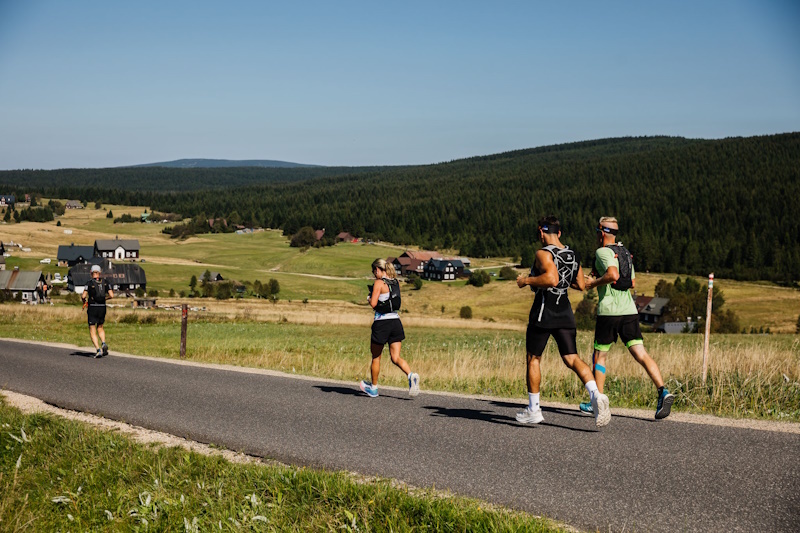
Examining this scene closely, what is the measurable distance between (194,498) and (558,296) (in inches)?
175

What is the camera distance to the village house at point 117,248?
138 metres

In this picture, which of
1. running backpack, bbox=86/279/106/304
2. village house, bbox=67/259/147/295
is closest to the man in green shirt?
running backpack, bbox=86/279/106/304

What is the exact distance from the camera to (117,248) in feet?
461

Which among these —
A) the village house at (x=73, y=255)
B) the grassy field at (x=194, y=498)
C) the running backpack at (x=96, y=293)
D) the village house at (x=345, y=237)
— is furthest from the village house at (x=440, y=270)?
the grassy field at (x=194, y=498)

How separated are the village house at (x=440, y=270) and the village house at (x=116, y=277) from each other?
4928 centimetres

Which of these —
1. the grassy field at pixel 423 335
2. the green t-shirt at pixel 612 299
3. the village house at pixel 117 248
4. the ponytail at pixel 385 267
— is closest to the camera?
the green t-shirt at pixel 612 299

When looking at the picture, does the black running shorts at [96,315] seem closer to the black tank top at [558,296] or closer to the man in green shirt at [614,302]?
the black tank top at [558,296]

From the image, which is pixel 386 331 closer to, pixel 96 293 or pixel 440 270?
pixel 96 293

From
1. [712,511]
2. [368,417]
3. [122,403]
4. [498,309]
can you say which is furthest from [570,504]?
[498,309]

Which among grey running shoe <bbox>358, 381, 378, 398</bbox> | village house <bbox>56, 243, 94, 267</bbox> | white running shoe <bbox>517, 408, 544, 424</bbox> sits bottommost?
village house <bbox>56, 243, 94, 267</bbox>

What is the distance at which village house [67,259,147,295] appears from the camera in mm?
100250

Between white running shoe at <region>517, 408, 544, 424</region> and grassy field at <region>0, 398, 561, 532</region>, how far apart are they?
261 cm

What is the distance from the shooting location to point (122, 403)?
11.0 m

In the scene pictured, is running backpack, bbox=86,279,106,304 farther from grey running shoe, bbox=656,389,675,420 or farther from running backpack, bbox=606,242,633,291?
grey running shoe, bbox=656,389,675,420
